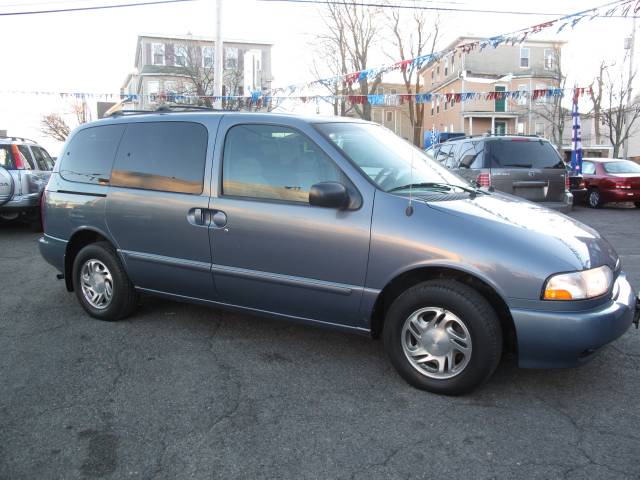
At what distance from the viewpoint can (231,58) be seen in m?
43.3

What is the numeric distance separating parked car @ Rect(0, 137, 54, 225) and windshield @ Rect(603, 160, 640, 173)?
43.9 feet

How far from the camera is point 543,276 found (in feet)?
9.91

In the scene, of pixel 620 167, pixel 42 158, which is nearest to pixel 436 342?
pixel 42 158

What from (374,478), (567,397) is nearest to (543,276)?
(567,397)

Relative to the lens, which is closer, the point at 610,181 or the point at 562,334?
the point at 562,334

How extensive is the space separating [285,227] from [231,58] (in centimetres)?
4255

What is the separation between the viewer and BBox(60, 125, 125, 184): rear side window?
470 centimetres

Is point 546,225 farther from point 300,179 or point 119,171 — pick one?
point 119,171

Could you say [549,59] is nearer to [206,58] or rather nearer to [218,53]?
[206,58]

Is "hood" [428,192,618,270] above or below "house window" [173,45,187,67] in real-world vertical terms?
below

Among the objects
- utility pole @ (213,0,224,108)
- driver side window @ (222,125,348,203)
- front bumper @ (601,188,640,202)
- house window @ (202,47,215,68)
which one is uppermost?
house window @ (202,47,215,68)

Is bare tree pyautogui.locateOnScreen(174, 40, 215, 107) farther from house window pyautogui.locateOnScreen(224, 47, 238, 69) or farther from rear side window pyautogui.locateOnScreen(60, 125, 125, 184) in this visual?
rear side window pyautogui.locateOnScreen(60, 125, 125, 184)

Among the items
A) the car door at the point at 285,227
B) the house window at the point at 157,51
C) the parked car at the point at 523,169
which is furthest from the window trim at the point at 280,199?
the house window at the point at 157,51

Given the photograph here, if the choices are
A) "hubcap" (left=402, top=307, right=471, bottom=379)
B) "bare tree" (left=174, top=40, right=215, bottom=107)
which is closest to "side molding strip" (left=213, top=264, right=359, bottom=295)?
"hubcap" (left=402, top=307, right=471, bottom=379)
